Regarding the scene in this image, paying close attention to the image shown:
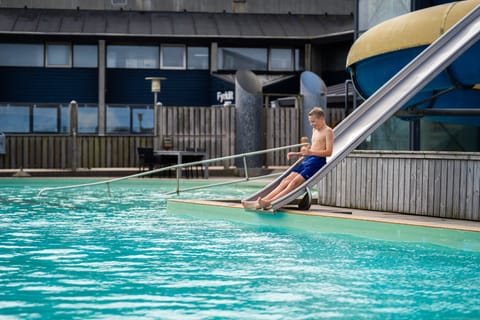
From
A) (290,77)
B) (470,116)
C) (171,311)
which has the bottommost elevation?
(171,311)

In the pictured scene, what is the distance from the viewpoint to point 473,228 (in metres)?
10.1

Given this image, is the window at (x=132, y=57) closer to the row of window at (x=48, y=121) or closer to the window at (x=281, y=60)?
the window at (x=281, y=60)

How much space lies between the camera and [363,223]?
37.0 ft

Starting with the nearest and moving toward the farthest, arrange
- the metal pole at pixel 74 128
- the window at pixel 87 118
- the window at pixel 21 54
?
the metal pole at pixel 74 128
the window at pixel 87 118
the window at pixel 21 54

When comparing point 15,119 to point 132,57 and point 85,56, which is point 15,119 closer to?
point 85,56

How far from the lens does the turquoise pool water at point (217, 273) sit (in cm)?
652

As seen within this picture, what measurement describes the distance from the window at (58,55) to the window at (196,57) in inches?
193

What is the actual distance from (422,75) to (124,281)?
597 centimetres

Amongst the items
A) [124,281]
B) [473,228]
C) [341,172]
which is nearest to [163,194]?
[341,172]

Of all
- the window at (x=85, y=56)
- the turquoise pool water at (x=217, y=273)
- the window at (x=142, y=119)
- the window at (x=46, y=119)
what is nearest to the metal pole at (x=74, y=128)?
the window at (x=46, y=119)

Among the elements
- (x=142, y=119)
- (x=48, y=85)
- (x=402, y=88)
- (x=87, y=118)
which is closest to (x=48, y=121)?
(x=87, y=118)

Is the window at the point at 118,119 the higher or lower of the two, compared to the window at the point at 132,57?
lower

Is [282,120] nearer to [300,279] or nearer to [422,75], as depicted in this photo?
[422,75]

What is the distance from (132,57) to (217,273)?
29.6 m
